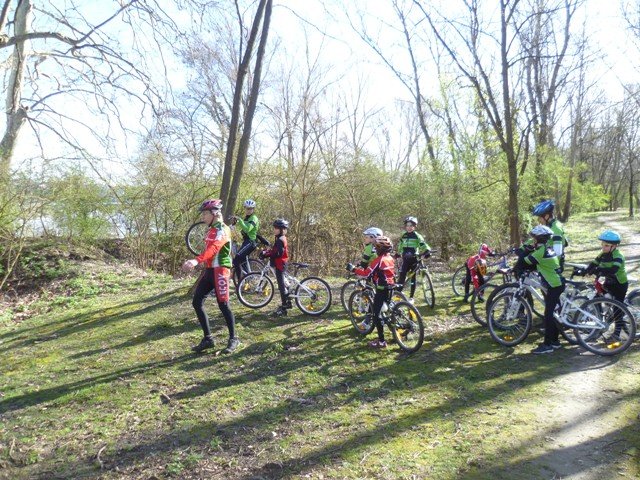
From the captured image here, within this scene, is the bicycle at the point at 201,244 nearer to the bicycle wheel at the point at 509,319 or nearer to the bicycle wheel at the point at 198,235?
the bicycle wheel at the point at 198,235

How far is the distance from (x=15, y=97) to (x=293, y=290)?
5.78 meters

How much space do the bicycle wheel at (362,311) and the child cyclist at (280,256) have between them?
1248 mm

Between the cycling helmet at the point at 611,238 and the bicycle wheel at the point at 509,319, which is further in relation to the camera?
the bicycle wheel at the point at 509,319

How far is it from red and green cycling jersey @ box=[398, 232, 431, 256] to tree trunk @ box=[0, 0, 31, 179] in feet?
22.4

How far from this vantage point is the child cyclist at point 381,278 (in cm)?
577

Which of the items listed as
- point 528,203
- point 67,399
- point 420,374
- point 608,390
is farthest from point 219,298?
point 528,203

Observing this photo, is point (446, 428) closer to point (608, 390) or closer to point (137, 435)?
point (608, 390)

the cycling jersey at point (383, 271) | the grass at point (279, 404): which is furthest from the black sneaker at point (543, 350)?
the cycling jersey at point (383, 271)

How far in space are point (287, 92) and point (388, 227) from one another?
20.1 ft

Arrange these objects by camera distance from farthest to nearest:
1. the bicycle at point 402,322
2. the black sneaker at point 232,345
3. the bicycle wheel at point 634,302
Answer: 1. the bicycle wheel at point 634,302
2. the black sneaker at point 232,345
3. the bicycle at point 402,322

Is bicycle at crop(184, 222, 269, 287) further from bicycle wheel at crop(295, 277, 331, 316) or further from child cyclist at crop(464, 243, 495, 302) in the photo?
child cyclist at crop(464, 243, 495, 302)

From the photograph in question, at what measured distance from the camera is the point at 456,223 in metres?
15.3

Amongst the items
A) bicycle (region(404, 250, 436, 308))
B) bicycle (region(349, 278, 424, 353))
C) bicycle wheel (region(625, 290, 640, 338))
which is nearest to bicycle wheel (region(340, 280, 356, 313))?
bicycle (region(404, 250, 436, 308))

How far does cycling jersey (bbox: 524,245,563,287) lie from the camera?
549cm
